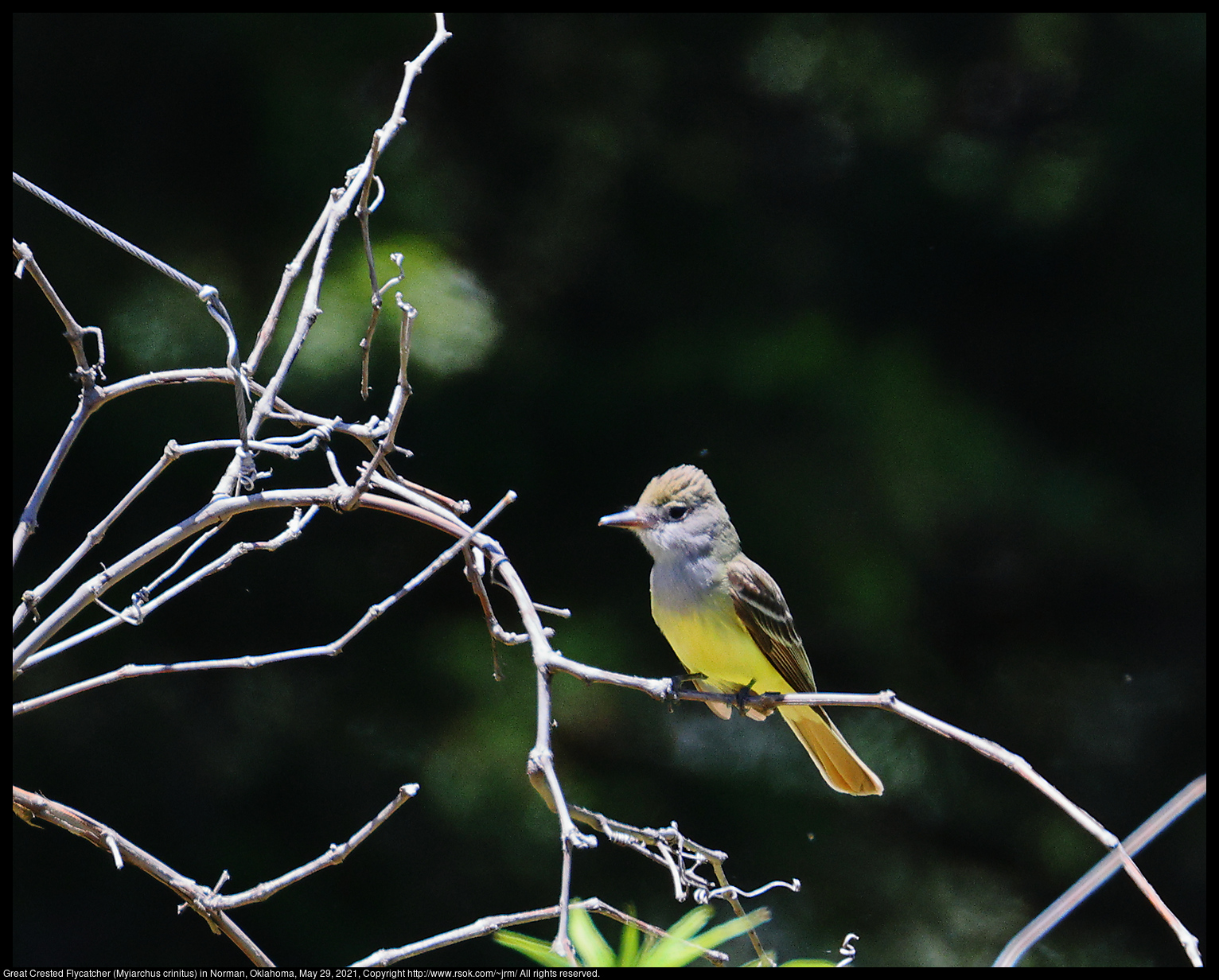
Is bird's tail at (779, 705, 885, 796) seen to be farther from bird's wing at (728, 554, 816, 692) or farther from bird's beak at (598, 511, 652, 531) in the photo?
bird's beak at (598, 511, 652, 531)

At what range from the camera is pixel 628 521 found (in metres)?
2.04

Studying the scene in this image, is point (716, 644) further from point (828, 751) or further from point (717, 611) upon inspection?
point (828, 751)

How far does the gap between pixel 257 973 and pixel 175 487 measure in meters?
1.98

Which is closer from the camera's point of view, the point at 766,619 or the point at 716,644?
the point at 716,644

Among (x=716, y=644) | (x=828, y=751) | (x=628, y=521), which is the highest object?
(x=628, y=521)

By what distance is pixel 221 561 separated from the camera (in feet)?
4.14

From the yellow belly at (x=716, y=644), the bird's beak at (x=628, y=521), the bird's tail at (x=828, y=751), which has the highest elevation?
the bird's beak at (x=628, y=521)

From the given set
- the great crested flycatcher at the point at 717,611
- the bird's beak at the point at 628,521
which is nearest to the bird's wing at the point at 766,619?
the great crested flycatcher at the point at 717,611

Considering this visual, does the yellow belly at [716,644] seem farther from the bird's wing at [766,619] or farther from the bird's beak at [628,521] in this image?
the bird's beak at [628,521]

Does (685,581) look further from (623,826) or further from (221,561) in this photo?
(221,561)

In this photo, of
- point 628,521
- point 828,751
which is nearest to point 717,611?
point 628,521

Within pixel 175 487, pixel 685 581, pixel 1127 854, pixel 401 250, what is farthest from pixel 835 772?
pixel 175 487

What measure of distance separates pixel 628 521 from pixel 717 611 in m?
0.25

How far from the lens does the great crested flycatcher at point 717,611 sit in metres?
2.03
